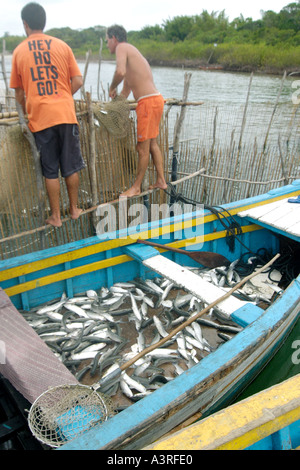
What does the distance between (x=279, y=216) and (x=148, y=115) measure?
2.19 meters

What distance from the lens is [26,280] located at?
3578 millimetres

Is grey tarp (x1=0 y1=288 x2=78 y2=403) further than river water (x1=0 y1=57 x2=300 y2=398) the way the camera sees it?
No

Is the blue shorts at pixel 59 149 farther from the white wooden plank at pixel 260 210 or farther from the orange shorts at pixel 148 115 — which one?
the white wooden plank at pixel 260 210

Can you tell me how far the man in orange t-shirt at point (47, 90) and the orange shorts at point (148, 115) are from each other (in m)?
0.94

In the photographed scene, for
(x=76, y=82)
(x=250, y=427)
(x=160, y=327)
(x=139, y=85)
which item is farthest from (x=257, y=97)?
(x=250, y=427)

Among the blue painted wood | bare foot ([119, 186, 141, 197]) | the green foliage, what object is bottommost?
the blue painted wood

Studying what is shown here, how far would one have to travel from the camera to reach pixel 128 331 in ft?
11.6

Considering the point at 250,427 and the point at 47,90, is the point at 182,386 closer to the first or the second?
the point at 250,427

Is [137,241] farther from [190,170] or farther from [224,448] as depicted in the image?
[190,170]

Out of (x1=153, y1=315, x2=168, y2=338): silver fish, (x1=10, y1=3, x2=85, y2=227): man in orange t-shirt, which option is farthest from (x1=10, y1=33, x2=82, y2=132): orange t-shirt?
(x1=153, y1=315, x2=168, y2=338): silver fish

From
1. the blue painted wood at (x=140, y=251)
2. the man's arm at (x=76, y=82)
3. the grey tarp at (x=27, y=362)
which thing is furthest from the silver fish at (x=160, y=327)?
the man's arm at (x=76, y=82)

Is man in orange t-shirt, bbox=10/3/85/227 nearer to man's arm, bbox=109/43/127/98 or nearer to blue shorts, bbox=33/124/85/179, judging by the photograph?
blue shorts, bbox=33/124/85/179

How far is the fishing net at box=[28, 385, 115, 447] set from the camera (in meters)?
2.03

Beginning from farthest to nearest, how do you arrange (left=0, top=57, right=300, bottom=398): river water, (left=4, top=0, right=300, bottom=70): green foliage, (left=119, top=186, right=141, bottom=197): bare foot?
(left=4, top=0, right=300, bottom=70): green foliage < (left=119, top=186, right=141, bottom=197): bare foot < (left=0, top=57, right=300, bottom=398): river water
